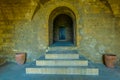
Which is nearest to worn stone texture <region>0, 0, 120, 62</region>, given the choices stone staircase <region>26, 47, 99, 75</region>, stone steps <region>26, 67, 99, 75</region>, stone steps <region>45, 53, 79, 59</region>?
stone steps <region>45, 53, 79, 59</region>

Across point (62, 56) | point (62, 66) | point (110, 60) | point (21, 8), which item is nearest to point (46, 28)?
point (21, 8)

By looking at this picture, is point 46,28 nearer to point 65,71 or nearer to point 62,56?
point 62,56

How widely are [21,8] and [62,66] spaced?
118 inches

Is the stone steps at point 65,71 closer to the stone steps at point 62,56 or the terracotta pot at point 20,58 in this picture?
the stone steps at point 62,56

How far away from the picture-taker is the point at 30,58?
648 cm

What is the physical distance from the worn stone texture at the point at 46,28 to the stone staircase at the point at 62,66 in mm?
1031

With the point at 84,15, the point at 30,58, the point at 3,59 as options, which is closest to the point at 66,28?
the point at 84,15

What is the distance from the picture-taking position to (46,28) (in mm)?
6371

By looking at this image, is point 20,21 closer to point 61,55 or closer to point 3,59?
point 3,59

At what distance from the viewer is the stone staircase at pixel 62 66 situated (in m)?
4.70

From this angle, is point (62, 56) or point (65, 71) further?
point (62, 56)

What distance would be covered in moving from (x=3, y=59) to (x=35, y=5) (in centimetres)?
275

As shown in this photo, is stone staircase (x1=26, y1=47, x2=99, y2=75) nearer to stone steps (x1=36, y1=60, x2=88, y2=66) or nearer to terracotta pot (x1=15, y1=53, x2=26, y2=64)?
stone steps (x1=36, y1=60, x2=88, y2=66)

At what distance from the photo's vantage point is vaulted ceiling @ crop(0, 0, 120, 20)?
594 centimetres
